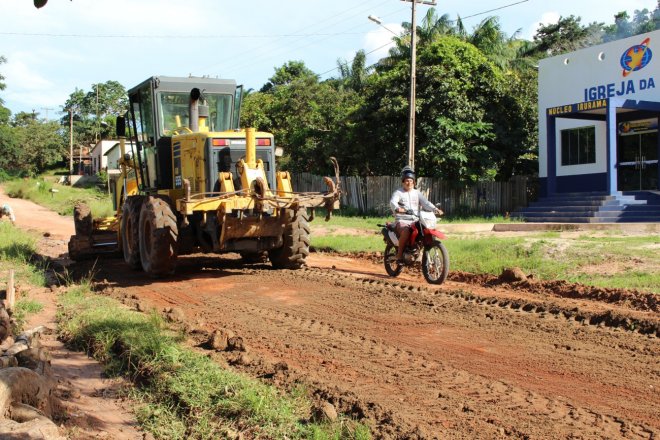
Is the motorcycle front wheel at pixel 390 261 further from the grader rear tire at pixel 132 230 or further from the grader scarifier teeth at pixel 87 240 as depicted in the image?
the grader scarifier teeth at pixel 87 240

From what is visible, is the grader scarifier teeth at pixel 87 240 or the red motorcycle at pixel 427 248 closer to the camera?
the red motorcycle at pixel 427 248

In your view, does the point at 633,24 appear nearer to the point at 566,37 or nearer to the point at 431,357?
the point at 566,37

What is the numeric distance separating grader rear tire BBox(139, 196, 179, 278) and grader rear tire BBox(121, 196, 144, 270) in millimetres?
667

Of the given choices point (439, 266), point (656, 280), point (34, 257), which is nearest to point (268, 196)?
point (439, 266)

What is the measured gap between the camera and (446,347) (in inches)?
240

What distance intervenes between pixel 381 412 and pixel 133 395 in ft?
7.43

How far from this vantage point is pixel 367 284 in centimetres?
961

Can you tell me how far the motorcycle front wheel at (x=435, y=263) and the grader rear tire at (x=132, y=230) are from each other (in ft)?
16.0

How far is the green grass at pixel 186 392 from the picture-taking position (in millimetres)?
4496

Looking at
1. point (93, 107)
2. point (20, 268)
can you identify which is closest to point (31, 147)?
point (93, 107)

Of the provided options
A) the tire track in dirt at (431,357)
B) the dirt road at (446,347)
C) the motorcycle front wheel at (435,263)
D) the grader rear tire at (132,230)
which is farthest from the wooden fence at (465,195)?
the tire track in dirt at (431,357)

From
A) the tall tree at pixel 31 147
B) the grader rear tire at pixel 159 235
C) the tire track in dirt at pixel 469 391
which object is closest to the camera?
the tire track in dirt at pixel 469 391

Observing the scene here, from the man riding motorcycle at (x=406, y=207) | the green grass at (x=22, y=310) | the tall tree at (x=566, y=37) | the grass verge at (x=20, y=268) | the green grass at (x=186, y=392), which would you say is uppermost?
the tall tree at (x=566, y=37)

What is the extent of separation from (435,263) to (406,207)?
100 centimetres
